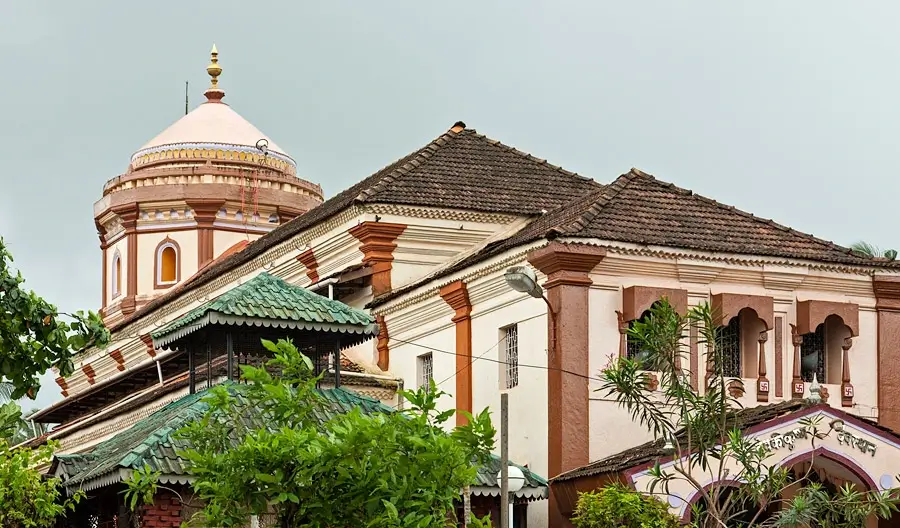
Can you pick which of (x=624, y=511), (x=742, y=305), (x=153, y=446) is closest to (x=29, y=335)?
(x=153, y=446)

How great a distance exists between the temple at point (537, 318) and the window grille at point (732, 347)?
0.03 m

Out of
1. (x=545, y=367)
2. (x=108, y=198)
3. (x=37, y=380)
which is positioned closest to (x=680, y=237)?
(x=545, y=367)

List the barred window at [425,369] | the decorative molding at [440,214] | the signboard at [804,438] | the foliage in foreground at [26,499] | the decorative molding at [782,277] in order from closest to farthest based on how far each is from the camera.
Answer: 1. the foliage in foreground at [26,499]
2. the signboard at [804,438]
3. the decorative molding at [782,277]
4. the barred window at [425,369]
5. the decorative molding at [440,214]

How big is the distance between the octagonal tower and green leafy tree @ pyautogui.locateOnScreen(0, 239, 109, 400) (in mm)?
28650

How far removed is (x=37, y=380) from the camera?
19562 millimetres

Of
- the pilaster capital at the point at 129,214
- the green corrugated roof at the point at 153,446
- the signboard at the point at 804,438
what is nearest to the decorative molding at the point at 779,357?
the signboard at the point at 804,438

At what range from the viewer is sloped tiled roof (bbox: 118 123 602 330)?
32594mm

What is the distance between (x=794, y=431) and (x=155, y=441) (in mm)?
8528

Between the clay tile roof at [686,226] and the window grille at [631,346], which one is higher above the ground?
the clay tile roof at [686,226]

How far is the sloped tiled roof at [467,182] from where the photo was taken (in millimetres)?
32594

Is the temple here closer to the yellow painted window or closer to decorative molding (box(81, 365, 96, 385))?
decorative molding (box(81, 365, 96, 385))

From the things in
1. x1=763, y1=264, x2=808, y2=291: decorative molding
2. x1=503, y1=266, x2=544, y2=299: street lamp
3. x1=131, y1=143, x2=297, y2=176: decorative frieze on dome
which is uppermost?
x1=131, y1=143, x2=297, y2=176: decorative frieze on dome

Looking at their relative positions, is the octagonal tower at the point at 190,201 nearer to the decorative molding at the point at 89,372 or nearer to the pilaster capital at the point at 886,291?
the decorative molding at the point at 89,372

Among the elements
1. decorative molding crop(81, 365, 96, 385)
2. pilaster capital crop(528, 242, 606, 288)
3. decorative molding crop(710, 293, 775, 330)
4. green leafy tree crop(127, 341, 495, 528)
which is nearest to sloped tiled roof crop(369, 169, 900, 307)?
pilaster capital crop(528, 242, 606, 288)
